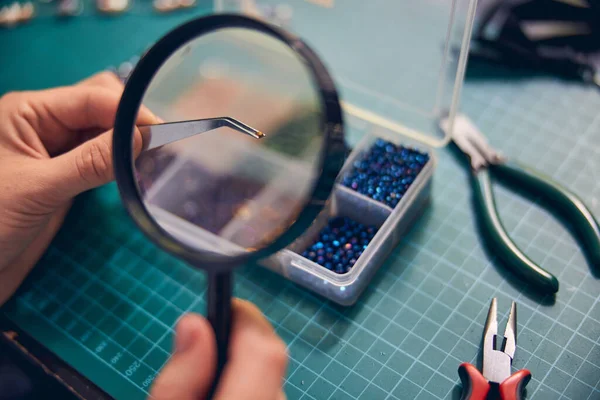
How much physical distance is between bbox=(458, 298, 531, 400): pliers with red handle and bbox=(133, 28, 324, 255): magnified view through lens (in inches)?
17.1

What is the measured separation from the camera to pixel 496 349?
115cm

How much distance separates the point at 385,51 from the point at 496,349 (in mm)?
881

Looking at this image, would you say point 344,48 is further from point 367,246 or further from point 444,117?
point 367,246

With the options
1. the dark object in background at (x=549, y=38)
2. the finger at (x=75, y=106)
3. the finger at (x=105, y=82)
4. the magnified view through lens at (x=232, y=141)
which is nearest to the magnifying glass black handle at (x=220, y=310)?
the magnified view through lens at (x=232, y=141)

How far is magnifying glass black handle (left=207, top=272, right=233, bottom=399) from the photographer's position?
32.4 inches

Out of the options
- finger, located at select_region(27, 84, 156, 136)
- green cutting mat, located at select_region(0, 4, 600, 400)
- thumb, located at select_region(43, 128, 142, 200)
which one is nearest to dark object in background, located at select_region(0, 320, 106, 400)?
green cutting mat, located at select_region(0, 4, 600, 400)

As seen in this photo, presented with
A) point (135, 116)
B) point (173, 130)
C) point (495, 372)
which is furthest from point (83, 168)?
point (495, 372)

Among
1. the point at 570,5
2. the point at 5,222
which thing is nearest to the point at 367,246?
the point at 5,222

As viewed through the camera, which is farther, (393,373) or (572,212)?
(572,212)

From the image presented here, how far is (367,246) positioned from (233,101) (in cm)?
57

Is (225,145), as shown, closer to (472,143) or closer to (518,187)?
(472,143)

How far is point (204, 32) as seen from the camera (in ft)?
2.80

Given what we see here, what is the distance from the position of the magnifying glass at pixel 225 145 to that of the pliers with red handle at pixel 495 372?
16.6 inches

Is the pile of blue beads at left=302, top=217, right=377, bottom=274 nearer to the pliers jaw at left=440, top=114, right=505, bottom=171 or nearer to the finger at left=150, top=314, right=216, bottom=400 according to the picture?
the pliers jaw at left=440, top=114, right=505, bottom=171
